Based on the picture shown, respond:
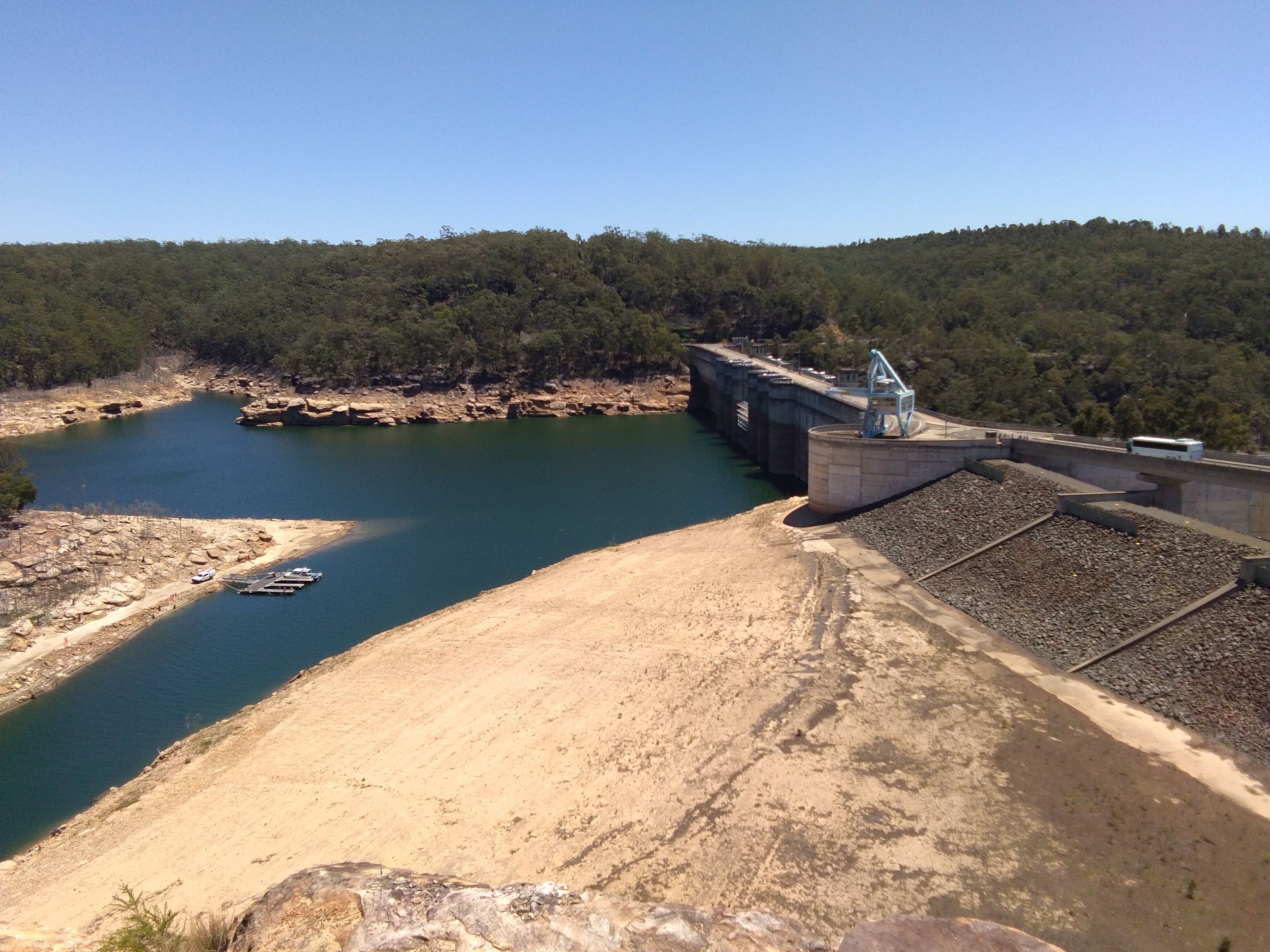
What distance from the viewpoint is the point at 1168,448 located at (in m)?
31.1

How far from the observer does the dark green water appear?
2573cm

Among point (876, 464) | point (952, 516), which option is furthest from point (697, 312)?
point (952, 516)

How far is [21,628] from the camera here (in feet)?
102

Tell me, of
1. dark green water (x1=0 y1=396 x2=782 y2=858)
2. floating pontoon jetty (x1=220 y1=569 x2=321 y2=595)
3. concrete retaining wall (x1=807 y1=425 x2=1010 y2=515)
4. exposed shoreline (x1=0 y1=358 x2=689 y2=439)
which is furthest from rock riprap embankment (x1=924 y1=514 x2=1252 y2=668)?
exposed shoreline (x1=0 y1=358 x2=689 y2=439)

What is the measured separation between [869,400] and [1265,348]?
1660 inches

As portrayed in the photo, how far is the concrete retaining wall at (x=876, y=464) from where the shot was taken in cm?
3809

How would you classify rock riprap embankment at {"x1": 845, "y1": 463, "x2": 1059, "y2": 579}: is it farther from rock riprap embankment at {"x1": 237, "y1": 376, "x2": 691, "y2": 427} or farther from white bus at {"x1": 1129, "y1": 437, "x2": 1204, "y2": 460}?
rock riprap embankment at {"x1": 237, "y1": 376, "x2": 691, "y2": 427}

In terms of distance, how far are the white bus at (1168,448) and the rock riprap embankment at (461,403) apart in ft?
192

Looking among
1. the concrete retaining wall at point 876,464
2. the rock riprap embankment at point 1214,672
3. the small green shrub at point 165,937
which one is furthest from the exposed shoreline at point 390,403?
the small green shrub at point 165,937

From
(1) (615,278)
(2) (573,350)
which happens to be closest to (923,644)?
(2) (573,350)

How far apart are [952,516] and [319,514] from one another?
113 feet

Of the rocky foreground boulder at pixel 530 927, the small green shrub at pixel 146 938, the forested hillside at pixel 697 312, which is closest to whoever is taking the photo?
the rocky foreground boulder at pixel 530 927

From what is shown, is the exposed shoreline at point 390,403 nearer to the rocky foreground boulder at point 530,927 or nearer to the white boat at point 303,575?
the white boat at point 303,575

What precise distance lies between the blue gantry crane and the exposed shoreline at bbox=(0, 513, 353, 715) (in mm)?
27711
